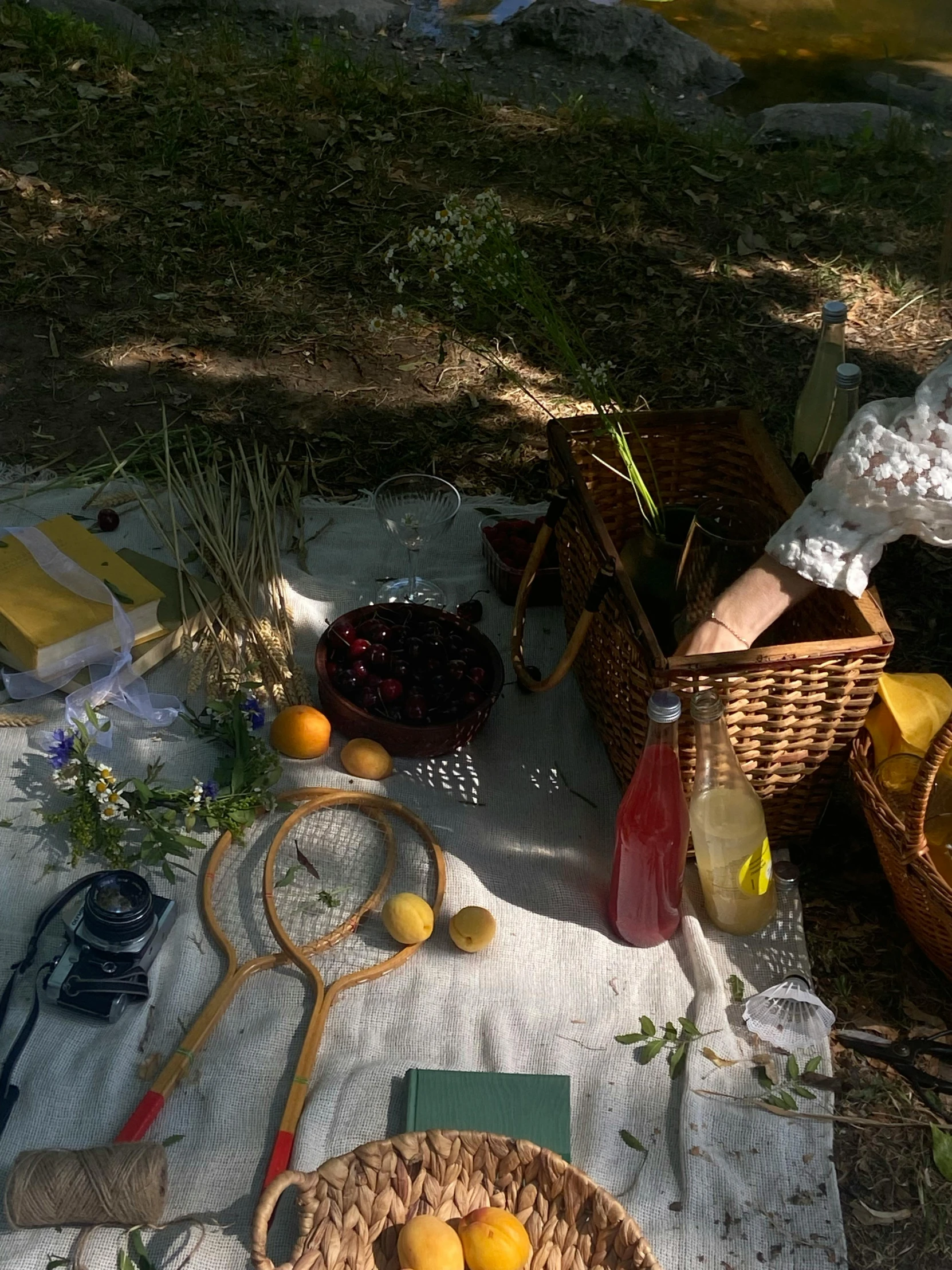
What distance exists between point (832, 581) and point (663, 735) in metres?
0.37

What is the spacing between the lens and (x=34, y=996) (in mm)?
1961

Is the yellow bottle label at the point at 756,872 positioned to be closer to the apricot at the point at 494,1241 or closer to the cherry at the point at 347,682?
the apricot at the point at 494,1241

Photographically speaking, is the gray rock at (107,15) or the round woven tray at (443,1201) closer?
the round woven tray at (443,1201)

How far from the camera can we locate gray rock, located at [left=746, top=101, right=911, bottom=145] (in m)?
5.07

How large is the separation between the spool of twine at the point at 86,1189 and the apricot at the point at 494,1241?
1.43 ft

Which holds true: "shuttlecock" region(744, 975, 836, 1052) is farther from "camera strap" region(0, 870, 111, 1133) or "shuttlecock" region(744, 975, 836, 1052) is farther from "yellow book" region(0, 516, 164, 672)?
→ "yellow book" region(0, 516, 164, 672)

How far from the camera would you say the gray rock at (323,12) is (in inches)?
245

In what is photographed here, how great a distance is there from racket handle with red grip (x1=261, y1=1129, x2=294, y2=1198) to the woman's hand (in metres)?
0.95

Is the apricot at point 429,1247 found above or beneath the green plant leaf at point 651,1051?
above

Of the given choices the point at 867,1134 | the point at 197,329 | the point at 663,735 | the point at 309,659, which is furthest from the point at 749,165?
the point at 867,1134

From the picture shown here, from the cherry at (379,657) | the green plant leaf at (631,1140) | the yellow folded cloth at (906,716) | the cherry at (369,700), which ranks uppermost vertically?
the yellow folded cloth at (906,716)

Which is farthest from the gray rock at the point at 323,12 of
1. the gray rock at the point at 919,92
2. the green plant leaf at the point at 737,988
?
the green plant leaf at the point at 737,988

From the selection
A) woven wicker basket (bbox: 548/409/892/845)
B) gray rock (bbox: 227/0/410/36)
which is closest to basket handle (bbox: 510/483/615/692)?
woven wicker basket (bbox: 548/409/892/845)

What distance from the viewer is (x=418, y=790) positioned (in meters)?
2.37
